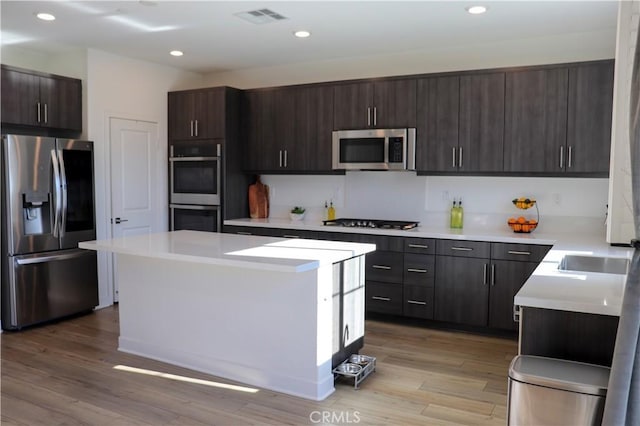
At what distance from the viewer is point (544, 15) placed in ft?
13.0

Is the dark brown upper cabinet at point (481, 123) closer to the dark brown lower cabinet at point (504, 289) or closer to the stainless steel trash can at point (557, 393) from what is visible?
the dark brown lower cabinet at point (504, 289)

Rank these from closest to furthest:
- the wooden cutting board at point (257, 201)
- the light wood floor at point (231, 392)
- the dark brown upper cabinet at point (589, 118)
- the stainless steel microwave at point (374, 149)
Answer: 1. the light wood floor at point (231, 392)
2. the dark brown upper cabinet at point (589, 118)
3. the stainless steel microwave at point (374, 149)
4. the wooden cutting board at point (257, 201)

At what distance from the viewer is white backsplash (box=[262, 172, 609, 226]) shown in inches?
178

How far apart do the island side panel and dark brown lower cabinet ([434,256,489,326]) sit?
159 cm

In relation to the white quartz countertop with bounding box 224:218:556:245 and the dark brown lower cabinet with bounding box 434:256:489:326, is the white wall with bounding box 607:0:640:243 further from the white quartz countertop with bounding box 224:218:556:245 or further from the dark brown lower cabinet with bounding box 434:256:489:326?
the dark brown lower cabinet with bounding box 434:256:489:326

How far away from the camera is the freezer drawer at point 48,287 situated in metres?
4.39

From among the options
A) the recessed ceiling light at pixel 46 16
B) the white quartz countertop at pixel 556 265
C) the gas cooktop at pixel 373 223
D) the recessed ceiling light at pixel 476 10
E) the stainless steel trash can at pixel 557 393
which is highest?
the recessed ceiling light at pixel 46 16

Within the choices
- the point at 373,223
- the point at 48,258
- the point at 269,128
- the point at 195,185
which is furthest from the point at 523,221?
the point at 48,258

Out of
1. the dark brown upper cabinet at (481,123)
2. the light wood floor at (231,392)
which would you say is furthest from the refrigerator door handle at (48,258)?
the dark brown upper cabinet at (481,123)

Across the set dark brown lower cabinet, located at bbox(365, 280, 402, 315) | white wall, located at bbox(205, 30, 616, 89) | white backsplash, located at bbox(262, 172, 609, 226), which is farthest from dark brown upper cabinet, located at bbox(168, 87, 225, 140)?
dark brown lower cabinet, located at bbox(365, 280, 402, 315)

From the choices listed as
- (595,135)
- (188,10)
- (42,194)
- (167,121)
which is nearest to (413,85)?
(595,135)

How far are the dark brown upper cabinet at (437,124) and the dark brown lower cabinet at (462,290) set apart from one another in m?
0.86

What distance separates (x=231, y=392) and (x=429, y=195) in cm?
277

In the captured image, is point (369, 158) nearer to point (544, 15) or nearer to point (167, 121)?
point (544, 15)
